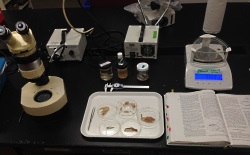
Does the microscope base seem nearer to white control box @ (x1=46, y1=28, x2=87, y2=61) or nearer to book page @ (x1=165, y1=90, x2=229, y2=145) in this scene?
white control box @ (x1=46, y1=28, x2=87, y2=61)

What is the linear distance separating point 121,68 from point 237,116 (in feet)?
1.68

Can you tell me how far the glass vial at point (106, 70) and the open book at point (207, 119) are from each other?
0.94 ft

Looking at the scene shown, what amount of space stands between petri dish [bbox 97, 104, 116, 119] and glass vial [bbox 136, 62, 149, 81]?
8.2 inches

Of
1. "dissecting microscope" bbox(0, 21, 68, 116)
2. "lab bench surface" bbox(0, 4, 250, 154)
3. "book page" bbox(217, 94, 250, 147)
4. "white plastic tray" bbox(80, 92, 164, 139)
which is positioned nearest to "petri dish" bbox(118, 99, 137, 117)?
"white plastic tray" bbox(80, 92, 164, 139)

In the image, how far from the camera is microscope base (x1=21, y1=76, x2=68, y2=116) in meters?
0.90

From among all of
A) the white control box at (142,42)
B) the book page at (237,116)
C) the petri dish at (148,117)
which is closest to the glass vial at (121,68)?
the white control box at (142,42)

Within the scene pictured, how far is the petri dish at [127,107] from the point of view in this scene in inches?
37.0

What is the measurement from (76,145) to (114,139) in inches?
5.5

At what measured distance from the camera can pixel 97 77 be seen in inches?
44.6

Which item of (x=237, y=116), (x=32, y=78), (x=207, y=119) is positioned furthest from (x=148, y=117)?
(x=32, y=78)

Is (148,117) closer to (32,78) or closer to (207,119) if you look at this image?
(207,119)

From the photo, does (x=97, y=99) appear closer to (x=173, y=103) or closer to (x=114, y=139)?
(x=114, y=139)

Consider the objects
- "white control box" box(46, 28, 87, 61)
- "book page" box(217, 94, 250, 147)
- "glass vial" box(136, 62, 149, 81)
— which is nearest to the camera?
"book page" box(217, 94, 250, 147)

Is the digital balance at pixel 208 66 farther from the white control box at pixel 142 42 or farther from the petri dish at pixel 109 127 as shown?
the petri dish at pixel 109 127
